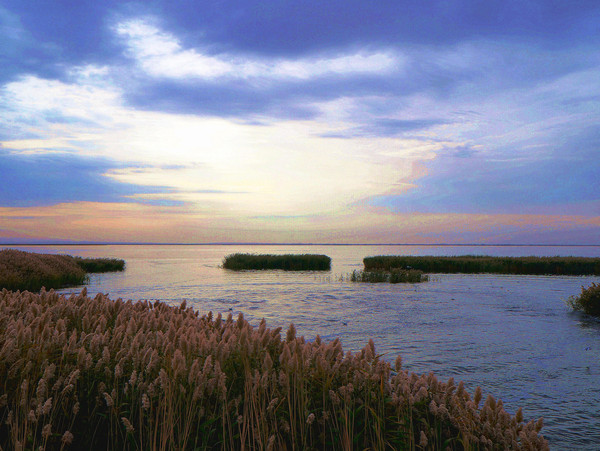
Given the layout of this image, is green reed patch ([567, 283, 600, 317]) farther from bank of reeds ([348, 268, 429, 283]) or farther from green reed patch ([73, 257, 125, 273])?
green reed patch ([73, 257, 125, 273])

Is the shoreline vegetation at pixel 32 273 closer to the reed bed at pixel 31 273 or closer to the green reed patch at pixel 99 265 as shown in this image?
the reed bed at pixel 31 273

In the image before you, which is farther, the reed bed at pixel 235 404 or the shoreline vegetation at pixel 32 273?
the shoreline vegetation at pixel 32 273

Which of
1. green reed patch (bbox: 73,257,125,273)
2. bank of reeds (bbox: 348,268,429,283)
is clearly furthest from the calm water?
green reed patch (bbox: 73,257,125,273)

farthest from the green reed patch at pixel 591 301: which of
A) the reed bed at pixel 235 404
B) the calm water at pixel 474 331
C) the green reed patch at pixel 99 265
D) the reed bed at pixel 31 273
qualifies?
the green reed patch at pixel 99 265

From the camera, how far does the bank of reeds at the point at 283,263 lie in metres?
46.5

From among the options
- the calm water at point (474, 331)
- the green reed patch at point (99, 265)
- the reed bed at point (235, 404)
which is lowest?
the green reed patch at point (99, 265)

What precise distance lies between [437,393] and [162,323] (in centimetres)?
407

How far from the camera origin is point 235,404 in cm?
410

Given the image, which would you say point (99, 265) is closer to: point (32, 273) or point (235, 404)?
point (32, 273)

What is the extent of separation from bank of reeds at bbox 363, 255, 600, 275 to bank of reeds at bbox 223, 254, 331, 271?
4994 mm

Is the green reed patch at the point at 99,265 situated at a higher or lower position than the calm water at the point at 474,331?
lower

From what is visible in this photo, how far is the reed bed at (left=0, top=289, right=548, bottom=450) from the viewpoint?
3832mm

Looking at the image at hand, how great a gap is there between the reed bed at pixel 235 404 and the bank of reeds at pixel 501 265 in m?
37.0

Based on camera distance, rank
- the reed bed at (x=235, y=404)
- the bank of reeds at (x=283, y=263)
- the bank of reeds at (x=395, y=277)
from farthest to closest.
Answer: the bank of reeds at (x=283, y=263)
the bank of reeds at (x=395, y=277)
the reed bed at (x=235, y=404)
